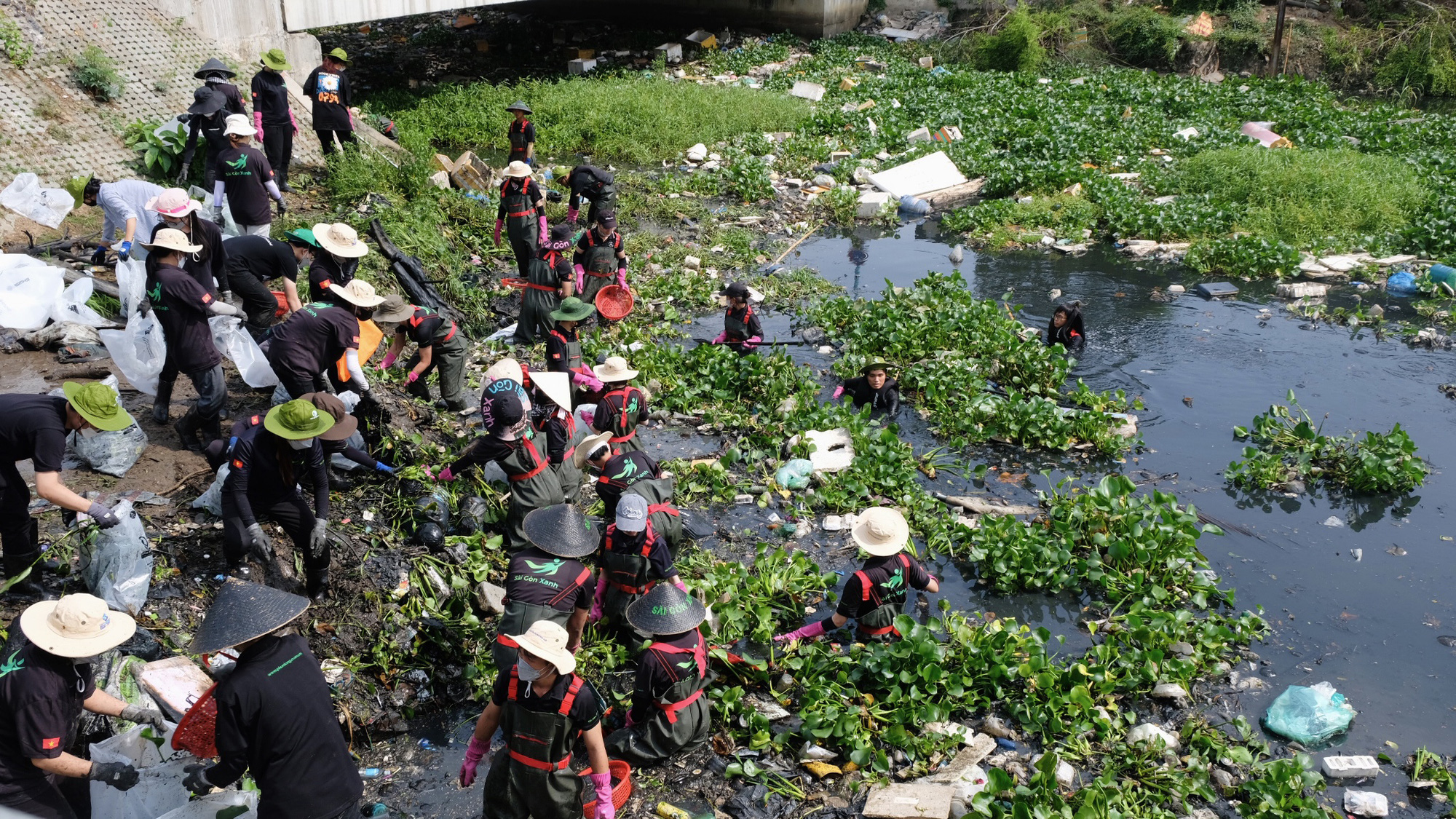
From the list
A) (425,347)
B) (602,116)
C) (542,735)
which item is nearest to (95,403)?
(542,735)

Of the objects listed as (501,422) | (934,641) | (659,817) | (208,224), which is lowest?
(659,817)

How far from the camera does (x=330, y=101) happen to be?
36.1 ft

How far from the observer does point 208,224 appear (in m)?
6.36

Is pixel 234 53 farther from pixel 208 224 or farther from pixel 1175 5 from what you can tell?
pixel 1175 5

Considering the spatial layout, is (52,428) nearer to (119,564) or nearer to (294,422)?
(119,564)

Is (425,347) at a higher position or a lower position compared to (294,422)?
lower

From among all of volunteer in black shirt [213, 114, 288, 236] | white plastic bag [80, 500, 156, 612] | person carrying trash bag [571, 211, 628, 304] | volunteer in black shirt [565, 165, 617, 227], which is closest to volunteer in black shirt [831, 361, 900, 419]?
person carrying trash bag [571, 211, 628, 304]

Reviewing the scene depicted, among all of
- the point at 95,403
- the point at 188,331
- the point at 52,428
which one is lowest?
the point at 188,331

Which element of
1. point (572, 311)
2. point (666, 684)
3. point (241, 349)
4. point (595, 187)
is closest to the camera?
point (666, 684)

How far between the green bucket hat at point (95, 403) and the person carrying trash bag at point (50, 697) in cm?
120

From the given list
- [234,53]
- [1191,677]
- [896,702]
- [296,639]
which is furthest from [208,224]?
[234,53]

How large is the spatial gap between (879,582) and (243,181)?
6.38 meters

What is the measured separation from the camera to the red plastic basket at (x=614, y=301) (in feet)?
30.7

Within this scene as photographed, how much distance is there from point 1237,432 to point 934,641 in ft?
14.3
